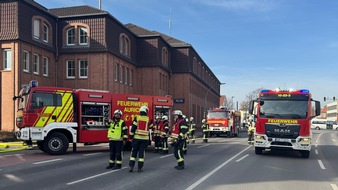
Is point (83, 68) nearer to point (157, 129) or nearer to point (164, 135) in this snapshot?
point (157, 129)

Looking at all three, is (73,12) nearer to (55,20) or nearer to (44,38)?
(55,20)

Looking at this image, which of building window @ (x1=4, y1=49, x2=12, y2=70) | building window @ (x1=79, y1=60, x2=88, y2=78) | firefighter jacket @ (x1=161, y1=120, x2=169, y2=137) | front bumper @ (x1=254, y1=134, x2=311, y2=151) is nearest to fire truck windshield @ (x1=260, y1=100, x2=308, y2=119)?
front bumper @ (x1=254, y1=134, x2=311, y2=151)

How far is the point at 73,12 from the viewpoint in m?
34.4

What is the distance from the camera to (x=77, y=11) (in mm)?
34594

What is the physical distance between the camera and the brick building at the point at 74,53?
2656cm

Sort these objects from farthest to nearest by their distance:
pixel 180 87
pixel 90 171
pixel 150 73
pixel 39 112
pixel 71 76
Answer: pixel 180 87
pixel 150 73
pixel 71 76
pixel 39 112
pixel 90 171

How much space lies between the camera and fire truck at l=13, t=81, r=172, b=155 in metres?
14.5

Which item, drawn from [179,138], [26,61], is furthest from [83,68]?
[179,138]

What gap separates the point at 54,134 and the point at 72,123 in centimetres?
89

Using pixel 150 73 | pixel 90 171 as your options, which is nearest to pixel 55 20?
pixel 150 73

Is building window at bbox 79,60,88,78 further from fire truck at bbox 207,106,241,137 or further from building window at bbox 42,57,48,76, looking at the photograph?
fire truck at bbox 207,106,241,137

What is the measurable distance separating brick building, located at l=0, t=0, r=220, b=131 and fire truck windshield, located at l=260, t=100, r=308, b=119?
1940 centimetres

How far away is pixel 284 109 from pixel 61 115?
9542mm

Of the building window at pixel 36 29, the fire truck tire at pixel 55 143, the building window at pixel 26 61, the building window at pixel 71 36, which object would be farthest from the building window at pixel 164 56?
the fire truck tire at pixel 55 143
